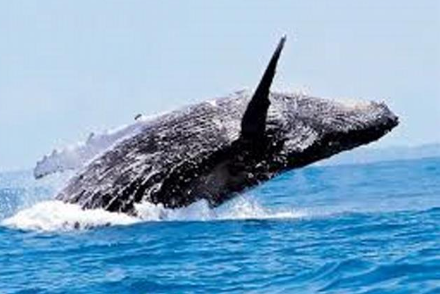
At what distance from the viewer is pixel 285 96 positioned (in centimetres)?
1457

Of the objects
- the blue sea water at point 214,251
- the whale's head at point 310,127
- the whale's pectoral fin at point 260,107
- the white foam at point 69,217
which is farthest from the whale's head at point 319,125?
the white foam at point 69,217

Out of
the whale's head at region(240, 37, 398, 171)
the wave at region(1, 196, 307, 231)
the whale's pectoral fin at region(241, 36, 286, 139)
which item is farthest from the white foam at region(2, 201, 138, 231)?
the whale's head at region(240, 37, 398, 171)

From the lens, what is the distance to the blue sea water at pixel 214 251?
30.7 ft

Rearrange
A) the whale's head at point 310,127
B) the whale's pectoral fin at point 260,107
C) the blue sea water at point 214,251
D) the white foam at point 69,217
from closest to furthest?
the blue sea water at point 214,251 < the whale's pectoral fin at point 260,107 < the white foam at point 69,217 < the whale's head at point 310,127

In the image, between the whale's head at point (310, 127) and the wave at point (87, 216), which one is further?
the whale's head at point (310, 127)

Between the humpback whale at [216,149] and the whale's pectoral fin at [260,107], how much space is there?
0.01 meters

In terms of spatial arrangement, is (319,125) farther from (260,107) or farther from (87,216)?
(87,216)

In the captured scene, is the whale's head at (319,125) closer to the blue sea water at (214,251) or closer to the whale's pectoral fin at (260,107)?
the whale's pectoral fin at (260,107)

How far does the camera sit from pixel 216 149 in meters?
13.9

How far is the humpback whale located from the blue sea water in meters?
0.35

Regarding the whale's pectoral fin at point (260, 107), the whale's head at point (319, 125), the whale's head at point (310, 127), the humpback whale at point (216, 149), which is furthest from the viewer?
the whale's head at point (319, 125)

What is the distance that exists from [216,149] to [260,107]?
3.01ft

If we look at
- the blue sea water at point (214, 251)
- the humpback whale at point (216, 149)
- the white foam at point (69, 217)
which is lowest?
the blue sea water at point (214, 251)

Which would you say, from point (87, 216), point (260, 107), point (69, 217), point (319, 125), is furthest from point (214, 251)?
point (319, 125)
